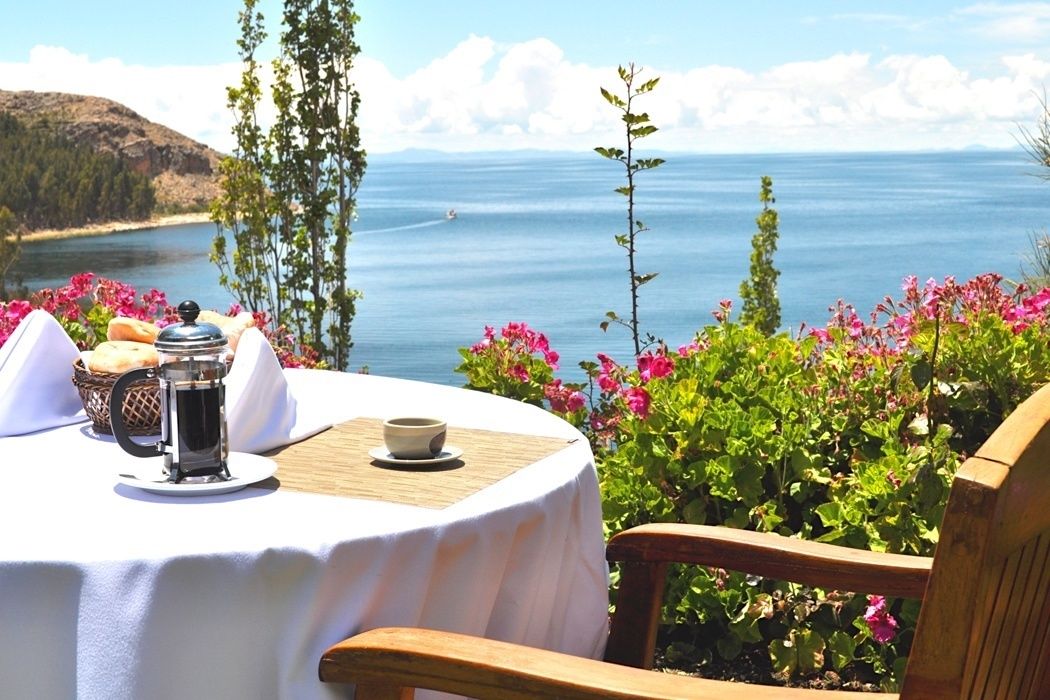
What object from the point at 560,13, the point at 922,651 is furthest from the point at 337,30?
the point at 560,13

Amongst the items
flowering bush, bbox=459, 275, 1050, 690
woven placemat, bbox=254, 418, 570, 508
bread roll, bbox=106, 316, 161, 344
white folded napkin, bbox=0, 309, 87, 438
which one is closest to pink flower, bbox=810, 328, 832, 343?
flowering bush, bbox=459, 275, 1050, 690

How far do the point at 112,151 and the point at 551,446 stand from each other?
37.6 meters

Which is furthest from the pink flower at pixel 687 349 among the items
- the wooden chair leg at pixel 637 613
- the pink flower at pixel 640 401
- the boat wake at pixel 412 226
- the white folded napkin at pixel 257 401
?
the boat wake at pixel 412 226

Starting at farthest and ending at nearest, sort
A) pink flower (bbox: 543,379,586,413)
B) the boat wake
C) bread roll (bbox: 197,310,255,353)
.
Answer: the boat wake, pink flower (bbox: 543,379,586,413), bread roll (bbox: 197,310,255,353)

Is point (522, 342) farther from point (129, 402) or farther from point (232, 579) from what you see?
point (232, 579)

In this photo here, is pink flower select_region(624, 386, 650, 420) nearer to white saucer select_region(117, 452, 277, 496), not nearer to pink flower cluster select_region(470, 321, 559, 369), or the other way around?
pink flower cluster select_region(470, 321, 559, 369)

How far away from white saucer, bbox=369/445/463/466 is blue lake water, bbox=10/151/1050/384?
195 cm

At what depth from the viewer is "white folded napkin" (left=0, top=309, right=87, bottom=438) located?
2.08 metres

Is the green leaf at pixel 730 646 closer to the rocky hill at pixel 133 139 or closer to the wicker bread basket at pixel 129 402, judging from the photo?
the wicker bread basket at pixel 129 402

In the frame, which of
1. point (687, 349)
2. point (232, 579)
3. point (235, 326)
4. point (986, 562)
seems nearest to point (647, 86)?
point (687, 349)

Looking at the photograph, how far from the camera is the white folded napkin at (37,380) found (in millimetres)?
2082

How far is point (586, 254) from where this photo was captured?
44062 millimetres

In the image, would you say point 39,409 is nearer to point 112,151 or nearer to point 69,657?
point 69,657

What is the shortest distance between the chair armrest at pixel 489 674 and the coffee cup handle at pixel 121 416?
1.72 feet
